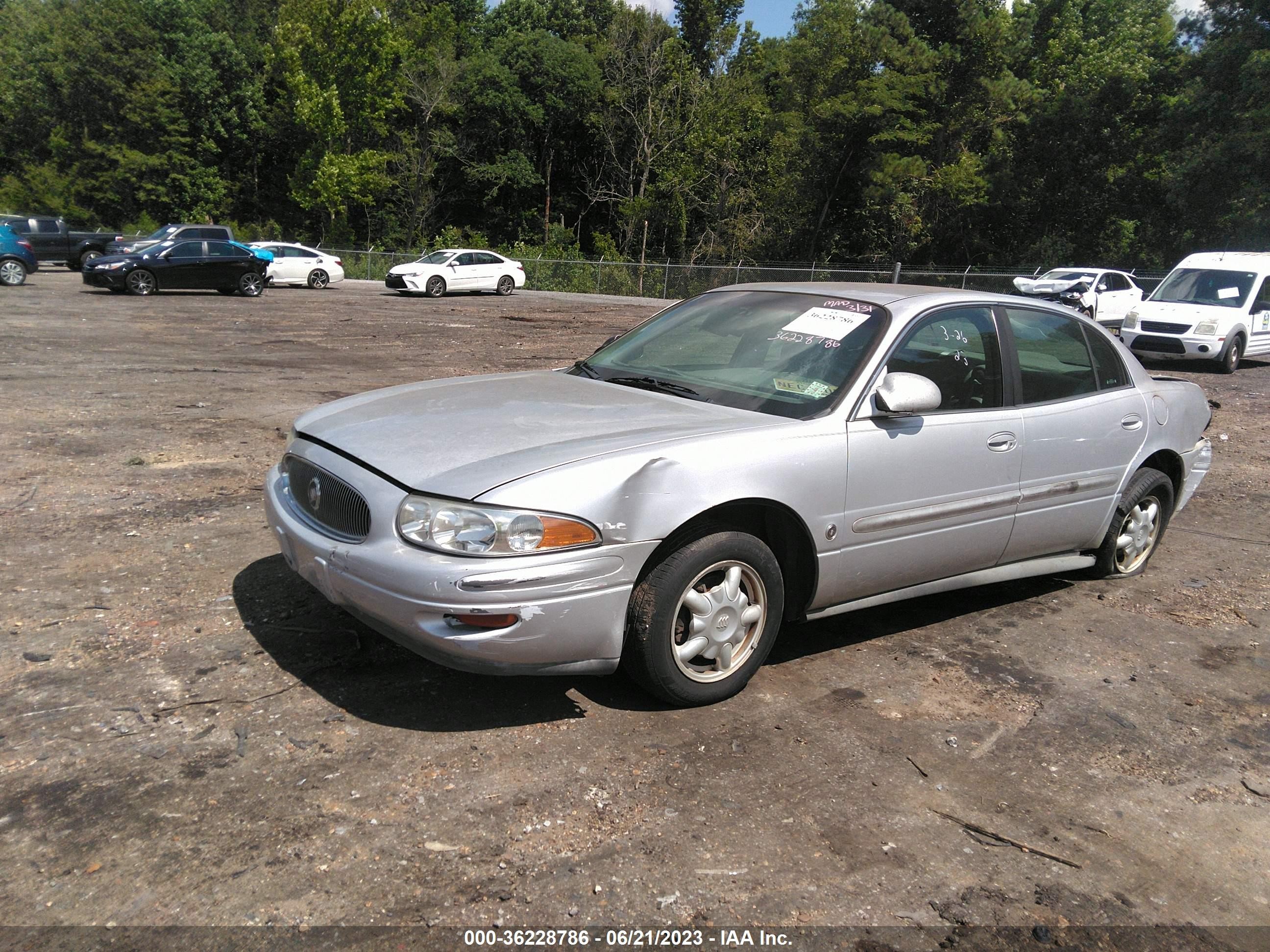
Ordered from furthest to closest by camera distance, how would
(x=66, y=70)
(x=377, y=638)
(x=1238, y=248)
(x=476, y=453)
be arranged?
(x=66, y=70) → (x=1238, y=248) → (x=377, y=638) → (x=476, y=453)

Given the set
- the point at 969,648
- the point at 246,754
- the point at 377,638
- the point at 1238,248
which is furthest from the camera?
the point at 1238,248

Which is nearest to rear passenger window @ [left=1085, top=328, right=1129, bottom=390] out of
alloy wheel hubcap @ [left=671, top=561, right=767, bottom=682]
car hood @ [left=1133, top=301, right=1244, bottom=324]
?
alloy wheel hubcap @ [left=671, top=561, right=767, bottom=682]

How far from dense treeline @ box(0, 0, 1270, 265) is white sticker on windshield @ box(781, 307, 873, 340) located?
127ft

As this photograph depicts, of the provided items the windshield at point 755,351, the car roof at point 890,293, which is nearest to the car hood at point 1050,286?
the car roof at point 890,293

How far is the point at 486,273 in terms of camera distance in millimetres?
33938

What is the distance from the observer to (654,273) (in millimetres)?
42531

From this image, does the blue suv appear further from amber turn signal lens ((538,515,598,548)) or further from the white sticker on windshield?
amber turn signal lens ((538,515,598,548))

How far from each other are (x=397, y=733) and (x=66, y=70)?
66973 millimetres

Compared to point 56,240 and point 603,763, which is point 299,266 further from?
point 603,763

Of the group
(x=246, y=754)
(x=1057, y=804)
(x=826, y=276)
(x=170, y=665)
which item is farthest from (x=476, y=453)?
(x=826, y=276)

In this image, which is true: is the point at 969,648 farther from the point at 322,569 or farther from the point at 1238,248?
the point at 1238,248

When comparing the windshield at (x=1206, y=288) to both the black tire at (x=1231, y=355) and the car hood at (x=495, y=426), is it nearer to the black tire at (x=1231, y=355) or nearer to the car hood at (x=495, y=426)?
the black tire at (x=1231, y=355)

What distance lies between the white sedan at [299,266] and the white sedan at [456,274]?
2.55m

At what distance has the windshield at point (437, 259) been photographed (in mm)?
32375
